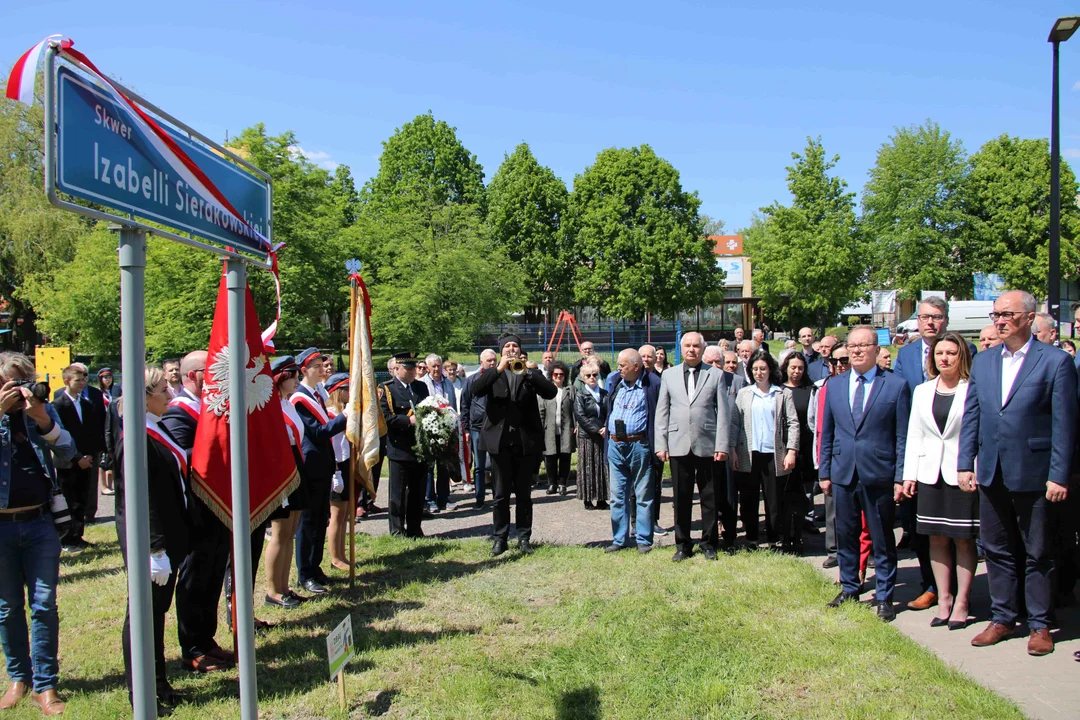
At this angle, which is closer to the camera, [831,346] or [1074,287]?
[831,346]

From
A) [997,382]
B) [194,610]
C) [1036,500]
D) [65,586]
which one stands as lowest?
[65,586]

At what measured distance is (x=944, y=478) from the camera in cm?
532

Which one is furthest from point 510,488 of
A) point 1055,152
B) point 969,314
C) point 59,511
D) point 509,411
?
point 969,314

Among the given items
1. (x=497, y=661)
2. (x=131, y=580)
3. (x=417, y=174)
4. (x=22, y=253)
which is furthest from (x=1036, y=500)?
(x=417, y=174)

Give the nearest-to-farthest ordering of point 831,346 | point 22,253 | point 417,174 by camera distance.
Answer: point 831,346 < point 22,253 < point 417,174

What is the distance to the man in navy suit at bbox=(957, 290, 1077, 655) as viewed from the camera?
4793mm

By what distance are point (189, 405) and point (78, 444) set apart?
4929mm

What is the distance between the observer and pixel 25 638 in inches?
177

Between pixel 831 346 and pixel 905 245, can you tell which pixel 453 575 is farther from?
pixel 905 245

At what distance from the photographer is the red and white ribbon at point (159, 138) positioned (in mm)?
1960

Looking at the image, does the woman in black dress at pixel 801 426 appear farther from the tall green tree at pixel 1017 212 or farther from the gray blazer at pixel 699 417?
the tall green tree at pixel 1017 212

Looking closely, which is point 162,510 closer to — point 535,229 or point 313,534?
point 313,534

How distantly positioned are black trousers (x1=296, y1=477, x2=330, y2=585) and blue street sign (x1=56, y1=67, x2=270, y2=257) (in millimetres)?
4211

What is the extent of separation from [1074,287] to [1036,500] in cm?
6259
